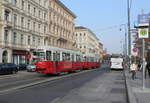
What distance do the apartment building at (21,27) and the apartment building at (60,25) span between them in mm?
3514

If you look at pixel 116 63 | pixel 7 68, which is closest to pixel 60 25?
pixel 116 63

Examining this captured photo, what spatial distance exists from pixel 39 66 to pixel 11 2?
74.6ft

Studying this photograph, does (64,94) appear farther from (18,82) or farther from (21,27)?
(21,27)

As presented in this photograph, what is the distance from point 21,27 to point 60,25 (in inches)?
976

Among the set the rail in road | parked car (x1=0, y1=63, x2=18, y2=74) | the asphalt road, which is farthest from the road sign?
parked car (x1=0, y1=63, x2=18, y2=74)

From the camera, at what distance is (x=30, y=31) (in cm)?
5009

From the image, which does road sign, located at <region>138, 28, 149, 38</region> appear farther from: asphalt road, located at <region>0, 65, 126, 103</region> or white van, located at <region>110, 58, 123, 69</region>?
white van, located at <region>110, 58, 123, 69</region>

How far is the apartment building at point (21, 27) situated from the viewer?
4025 cm

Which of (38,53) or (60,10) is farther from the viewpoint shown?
(60,10)

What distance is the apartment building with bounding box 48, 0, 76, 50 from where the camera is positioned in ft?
205

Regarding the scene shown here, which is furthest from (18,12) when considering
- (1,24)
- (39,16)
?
(39,16)

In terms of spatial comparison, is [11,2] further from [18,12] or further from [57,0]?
[57,0]

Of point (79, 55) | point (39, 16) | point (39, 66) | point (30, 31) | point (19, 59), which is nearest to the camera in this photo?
point (39, 66)

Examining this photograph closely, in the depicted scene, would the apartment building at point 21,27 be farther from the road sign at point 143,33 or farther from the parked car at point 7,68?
the road sign at point 143,33
